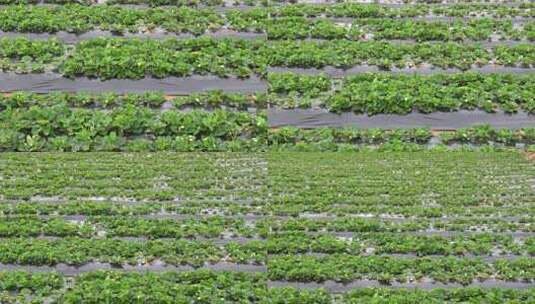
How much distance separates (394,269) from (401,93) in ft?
3.90

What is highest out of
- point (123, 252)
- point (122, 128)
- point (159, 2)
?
point (159, 2)

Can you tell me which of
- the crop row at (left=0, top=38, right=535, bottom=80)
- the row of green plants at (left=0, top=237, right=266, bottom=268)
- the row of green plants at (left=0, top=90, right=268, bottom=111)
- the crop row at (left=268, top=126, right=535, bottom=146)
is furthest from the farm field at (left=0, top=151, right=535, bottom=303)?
the crop row at (left=0, top=38, right=535, bottom=80)

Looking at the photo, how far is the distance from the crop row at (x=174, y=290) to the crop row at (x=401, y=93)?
41.7 inches

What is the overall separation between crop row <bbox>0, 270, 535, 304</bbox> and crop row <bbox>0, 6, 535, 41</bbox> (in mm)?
1465

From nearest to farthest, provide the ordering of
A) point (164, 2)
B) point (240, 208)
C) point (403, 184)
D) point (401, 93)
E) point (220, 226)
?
point (401, 93) → point (240, 208) → point (220, 226) → point (164, 2) → point (403, 184)

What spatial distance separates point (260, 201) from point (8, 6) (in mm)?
2050

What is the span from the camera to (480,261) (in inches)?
187

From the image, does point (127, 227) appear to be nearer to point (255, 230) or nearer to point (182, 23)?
point (255, 230)

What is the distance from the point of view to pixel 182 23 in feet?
14.9

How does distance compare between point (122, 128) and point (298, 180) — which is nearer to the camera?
point (122, 128)

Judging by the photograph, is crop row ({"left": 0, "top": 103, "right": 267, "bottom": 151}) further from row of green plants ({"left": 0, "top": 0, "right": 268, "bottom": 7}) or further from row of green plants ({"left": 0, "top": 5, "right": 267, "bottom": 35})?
row of green plants ({"left": 0, "top": 0, "right": 268, "bottom": 7})

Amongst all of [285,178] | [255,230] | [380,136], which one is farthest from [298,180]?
[380,136]

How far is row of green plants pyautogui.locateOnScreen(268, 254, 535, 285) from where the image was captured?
13.8 feet

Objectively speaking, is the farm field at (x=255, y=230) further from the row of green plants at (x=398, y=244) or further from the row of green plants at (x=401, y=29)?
the row of green plants at (x=401, y=29)
